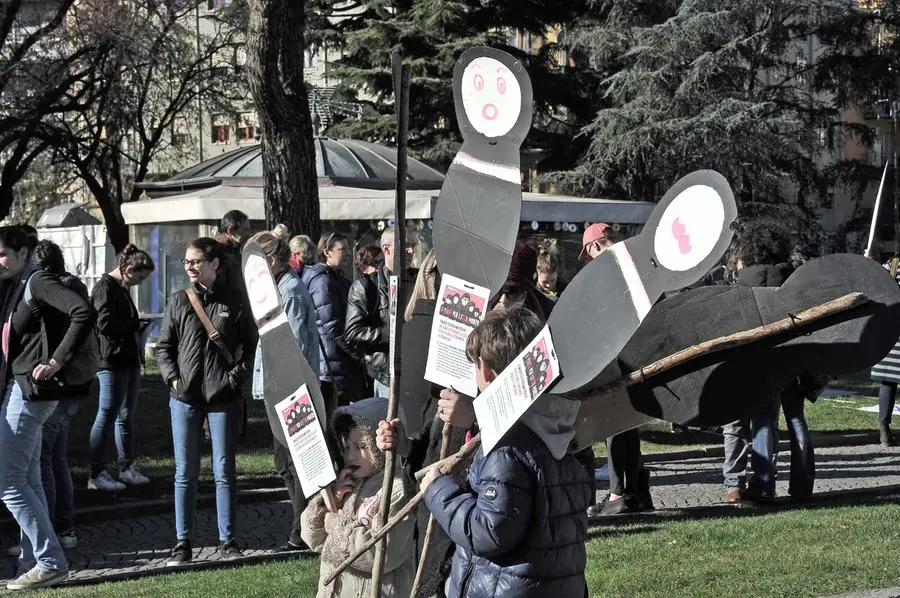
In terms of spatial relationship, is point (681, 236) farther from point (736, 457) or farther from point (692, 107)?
point (692, 107)

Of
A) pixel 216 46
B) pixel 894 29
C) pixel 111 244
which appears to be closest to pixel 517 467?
pixel 111 244

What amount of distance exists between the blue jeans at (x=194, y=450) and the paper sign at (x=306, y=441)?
385cm

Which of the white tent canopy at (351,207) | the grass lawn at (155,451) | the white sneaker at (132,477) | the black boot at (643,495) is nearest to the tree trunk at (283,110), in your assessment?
the grass lawn at (155,451)

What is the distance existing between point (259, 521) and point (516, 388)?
6327mm

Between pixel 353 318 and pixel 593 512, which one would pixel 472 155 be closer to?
pixel 353 318

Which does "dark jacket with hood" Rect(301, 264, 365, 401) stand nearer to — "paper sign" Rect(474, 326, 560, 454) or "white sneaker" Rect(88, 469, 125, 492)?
"white sneaker" Rect(88, 469, 125, 492)

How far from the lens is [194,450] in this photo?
7598mm

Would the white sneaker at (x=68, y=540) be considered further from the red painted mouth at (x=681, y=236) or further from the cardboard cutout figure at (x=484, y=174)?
the red painted mouth at (x=681, y=236)

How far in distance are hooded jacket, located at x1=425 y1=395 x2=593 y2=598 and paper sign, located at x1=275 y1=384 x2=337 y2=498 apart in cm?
35

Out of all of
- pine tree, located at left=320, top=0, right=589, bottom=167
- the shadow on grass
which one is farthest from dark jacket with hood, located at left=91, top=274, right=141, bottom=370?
Answer: pine tree, located at left=320, top=0, right=589, bottom=167

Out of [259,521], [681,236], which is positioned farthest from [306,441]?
[259,521]

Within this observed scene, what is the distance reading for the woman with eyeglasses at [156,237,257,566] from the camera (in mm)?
7566

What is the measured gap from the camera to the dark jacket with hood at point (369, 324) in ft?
26.1

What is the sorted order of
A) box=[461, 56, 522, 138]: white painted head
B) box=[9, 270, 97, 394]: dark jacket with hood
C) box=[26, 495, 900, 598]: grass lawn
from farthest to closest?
1. box=[9, 270, 97, 394]: dark jacket with hood
2. box=[26, 495, 900, 598]: grass lawn
3. box=[461, 56, 522, 138]: white painted head
